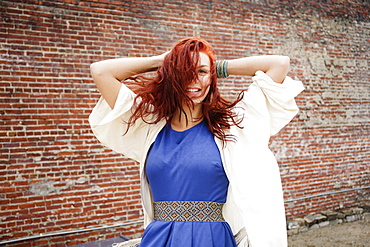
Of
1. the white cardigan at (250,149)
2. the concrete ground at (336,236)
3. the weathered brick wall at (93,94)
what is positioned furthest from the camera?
the concrete ground at (336,236)

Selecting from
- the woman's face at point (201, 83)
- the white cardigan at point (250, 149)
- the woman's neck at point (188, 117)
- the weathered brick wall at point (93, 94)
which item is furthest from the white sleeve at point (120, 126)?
the weathered brick wall at point (93, 94)

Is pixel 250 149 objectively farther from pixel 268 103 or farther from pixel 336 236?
pixel 336 236

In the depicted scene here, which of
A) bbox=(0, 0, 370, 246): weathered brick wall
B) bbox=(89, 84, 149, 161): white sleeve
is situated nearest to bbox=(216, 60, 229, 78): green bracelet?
bbox=(89, 84, 149, 161): white sleeve

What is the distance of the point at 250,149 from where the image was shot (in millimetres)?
1713

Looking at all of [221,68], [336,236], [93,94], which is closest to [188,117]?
[221,68]

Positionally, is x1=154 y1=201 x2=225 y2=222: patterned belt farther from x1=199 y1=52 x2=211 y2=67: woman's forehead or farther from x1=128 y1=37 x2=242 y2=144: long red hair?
x1=199 y1=52 x2=211 y2=67: woman's forehead

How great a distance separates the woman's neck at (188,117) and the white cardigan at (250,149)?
0.08 m

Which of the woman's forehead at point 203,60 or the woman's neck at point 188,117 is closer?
the woman's forehead at point 203,60

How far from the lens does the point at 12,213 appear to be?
163 inches

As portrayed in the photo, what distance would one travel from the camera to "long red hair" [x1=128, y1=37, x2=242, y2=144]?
1.67 m

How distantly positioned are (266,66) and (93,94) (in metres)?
3.12

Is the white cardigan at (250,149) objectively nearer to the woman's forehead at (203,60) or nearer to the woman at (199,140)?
the woman at (199,140)

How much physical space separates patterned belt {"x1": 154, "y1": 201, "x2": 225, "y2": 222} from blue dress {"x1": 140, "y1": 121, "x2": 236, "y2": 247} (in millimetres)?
17

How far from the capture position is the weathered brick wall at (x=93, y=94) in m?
4.19
